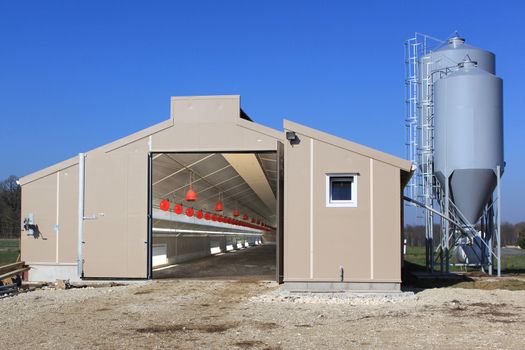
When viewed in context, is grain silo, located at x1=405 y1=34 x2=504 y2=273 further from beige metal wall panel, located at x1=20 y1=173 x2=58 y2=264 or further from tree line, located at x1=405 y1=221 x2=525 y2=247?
tree line, located at x1=405 y1=221 x2=525 y2=247

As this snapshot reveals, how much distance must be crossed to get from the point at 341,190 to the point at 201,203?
16046 millimetres

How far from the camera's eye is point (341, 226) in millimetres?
15641

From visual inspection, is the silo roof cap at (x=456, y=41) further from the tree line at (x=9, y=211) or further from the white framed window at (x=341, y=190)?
the tree line at (x=9, y=211)

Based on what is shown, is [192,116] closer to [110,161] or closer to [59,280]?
[110,161]

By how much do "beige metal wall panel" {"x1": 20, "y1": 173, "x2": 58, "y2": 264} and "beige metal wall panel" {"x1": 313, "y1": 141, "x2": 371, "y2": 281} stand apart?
299 inches

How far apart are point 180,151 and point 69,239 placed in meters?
4.05

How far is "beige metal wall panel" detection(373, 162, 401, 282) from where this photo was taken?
15445mm

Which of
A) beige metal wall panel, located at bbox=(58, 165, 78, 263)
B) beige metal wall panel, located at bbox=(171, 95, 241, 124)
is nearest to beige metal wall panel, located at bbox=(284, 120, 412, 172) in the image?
beige metal wall panel, located at bbox=(171, 95, 241, 124)

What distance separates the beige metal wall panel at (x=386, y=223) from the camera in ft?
50.7

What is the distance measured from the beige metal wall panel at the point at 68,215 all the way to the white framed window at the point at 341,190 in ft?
23.7

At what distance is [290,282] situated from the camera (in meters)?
15.6

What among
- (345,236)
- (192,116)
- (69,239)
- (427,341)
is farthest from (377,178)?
(69,239)

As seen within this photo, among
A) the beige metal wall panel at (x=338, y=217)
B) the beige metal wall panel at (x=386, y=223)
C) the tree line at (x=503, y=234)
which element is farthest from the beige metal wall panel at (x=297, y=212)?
the tree line at (x=503, y=234)

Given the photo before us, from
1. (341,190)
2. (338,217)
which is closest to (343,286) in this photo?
(338,217)
